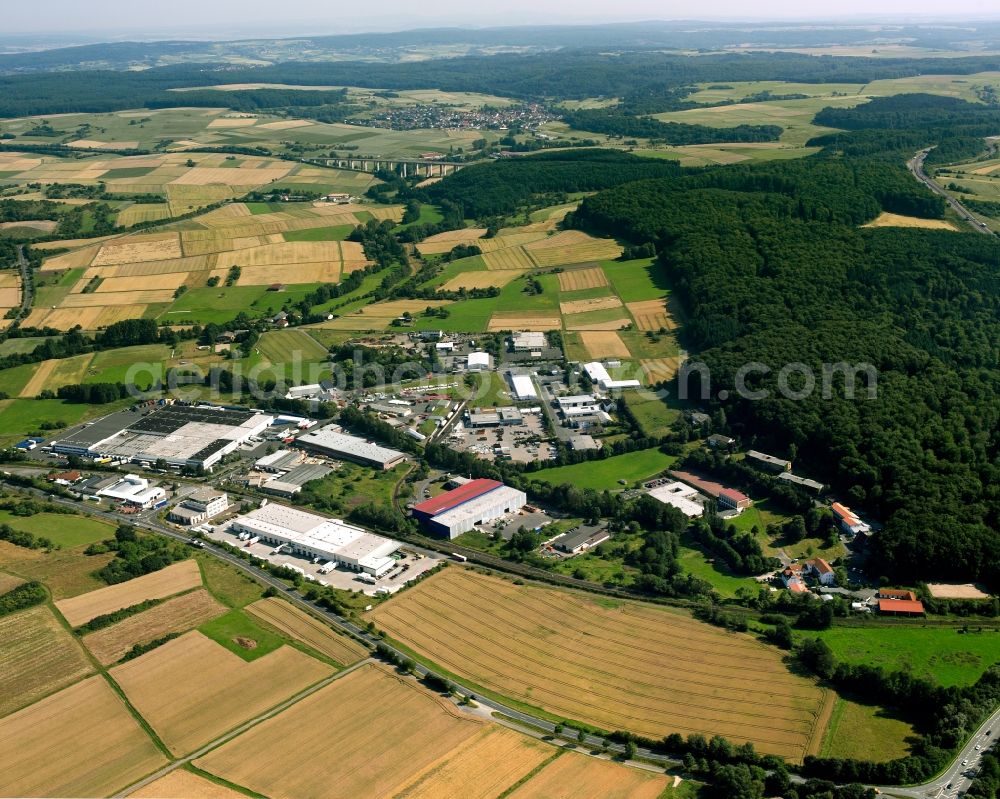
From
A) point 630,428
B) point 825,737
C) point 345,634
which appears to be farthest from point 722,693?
point 630,428

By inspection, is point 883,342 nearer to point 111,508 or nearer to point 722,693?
point 722,693

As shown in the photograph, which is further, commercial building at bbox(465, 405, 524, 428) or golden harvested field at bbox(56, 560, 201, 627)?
commercial building at bbox(465, 405, 524, 428)

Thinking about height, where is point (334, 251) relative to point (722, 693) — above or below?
above

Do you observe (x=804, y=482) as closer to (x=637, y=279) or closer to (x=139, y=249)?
(x=637, y=279)

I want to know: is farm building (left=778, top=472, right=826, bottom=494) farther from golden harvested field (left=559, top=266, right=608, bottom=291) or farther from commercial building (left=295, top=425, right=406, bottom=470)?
golden harvested field (left=559, top=266, right=608, bottom=291)

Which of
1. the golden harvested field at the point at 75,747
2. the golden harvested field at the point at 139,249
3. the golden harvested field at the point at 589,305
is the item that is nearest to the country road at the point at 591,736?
the golden harvested field at the point at 75,747

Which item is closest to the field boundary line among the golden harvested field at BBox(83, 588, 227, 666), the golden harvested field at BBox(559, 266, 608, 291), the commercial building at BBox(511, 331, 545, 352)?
the golden harvested field at BBox(83, 588, 227, 666)
